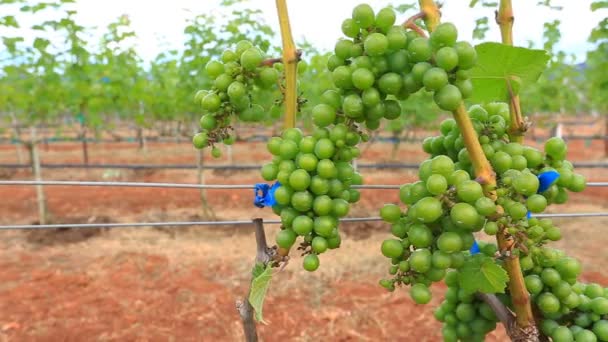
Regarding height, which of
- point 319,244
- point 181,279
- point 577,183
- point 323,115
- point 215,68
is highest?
point 215,68

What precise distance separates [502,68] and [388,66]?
0.23m

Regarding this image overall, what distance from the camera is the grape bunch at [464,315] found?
3.98 ft

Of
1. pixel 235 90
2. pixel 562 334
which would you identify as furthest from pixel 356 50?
pixel 562 334

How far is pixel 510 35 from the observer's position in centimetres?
99

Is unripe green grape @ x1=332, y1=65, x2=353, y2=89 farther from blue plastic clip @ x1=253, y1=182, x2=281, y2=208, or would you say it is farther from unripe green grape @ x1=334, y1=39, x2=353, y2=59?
blue plastic clip @ x1=253, y1=182, x2=281, y2=208

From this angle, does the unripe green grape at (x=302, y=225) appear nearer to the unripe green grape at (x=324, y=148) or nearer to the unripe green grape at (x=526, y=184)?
the unripe green grape at (x=324, y=148)

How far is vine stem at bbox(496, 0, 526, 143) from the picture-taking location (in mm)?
974

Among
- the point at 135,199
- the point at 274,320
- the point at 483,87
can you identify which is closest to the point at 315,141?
the point at 483,87

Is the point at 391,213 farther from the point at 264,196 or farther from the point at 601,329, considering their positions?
the point at 601,329

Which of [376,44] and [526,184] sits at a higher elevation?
[376,44]

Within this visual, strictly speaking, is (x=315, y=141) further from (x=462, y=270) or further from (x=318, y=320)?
(x=318, y=320)

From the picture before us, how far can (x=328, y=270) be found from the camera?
5039mm

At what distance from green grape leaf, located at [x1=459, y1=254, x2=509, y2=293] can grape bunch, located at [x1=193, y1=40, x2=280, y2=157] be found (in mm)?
539

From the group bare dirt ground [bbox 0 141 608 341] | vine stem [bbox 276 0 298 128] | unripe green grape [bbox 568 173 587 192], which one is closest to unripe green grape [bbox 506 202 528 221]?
unripe green grape [bbox 568 173 587 192]
